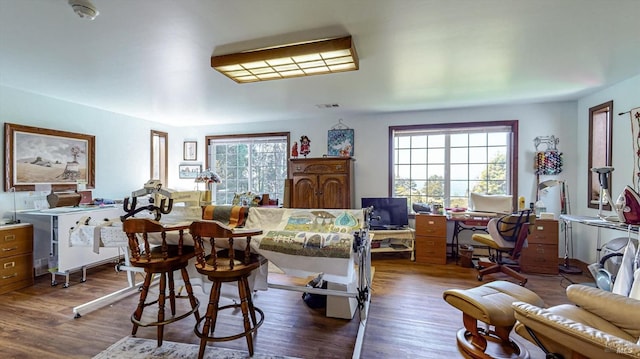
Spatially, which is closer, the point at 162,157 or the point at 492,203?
the point at 492,203

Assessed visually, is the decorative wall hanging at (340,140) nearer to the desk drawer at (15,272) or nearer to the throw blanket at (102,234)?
the throw blanket at (102,234)

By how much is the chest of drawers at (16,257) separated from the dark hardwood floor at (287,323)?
14cm

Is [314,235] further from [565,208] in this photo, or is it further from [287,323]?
[565,208]

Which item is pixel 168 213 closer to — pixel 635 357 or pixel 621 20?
pixel 635 357

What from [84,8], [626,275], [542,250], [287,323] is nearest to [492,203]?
[542,250]

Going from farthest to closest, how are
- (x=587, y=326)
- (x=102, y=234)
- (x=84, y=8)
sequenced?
1. (x=102, y=234)
2. (x=84, y=8)
3. (x=587, y=326)

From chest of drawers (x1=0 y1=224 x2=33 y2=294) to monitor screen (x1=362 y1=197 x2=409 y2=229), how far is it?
4581 millimetres

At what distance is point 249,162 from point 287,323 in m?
3.86

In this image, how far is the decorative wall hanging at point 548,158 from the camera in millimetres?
4180

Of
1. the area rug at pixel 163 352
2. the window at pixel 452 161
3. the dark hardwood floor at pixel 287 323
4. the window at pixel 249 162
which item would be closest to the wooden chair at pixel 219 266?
the area rug at pixel 163 352

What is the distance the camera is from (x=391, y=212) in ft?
15.3

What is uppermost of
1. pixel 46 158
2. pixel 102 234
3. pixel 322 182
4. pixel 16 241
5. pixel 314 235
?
pixel 46 158

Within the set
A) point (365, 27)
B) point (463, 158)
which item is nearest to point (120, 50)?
point (365, 27)

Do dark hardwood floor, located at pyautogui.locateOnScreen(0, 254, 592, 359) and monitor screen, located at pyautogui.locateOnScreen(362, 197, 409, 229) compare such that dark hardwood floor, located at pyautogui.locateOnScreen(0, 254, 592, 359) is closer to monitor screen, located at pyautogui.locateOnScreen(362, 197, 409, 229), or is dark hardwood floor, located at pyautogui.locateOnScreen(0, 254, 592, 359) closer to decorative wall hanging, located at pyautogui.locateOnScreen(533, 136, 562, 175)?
monitor screen, located at pyautogui.locateOnScreen(362, 197, 409, 229)
